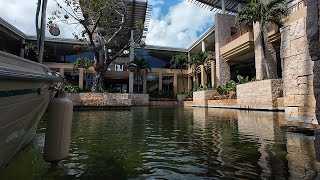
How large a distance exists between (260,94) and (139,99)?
79.6ft

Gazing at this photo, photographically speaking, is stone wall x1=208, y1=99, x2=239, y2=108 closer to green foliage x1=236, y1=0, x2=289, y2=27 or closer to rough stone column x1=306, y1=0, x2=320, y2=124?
green foliage x1=236, y1=0, x2=289, y2=27

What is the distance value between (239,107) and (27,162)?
2013cm

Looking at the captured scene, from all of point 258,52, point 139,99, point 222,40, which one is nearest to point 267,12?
point 258,52

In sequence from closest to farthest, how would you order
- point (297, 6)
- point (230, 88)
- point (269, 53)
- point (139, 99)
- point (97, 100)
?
point (297, 6)
point (269, 53)
point (97, 100)
point (230, 88)
point (139, 99)

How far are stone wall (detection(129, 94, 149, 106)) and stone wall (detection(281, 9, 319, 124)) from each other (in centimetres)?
3356

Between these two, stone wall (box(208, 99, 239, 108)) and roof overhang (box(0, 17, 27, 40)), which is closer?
stone wall (box(208, 99, 239, 108))

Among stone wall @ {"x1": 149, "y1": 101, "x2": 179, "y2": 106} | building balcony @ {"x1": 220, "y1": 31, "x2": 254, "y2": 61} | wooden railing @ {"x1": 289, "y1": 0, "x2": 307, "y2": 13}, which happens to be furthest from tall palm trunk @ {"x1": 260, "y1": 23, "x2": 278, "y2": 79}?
stone wall @ {"x1": 149, "y1": 101, "x2": 179, "y2": 106}

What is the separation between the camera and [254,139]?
6.55 metres

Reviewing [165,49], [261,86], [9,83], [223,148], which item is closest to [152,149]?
[223,148]

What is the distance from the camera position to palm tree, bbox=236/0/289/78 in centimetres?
1933

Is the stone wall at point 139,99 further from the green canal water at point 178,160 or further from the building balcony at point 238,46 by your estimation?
the green canal water at point 178,160

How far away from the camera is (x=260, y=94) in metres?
19.3

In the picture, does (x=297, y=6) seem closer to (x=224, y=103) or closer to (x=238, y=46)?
(x=238, y=46)

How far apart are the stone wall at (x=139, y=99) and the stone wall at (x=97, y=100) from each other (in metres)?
15.2
